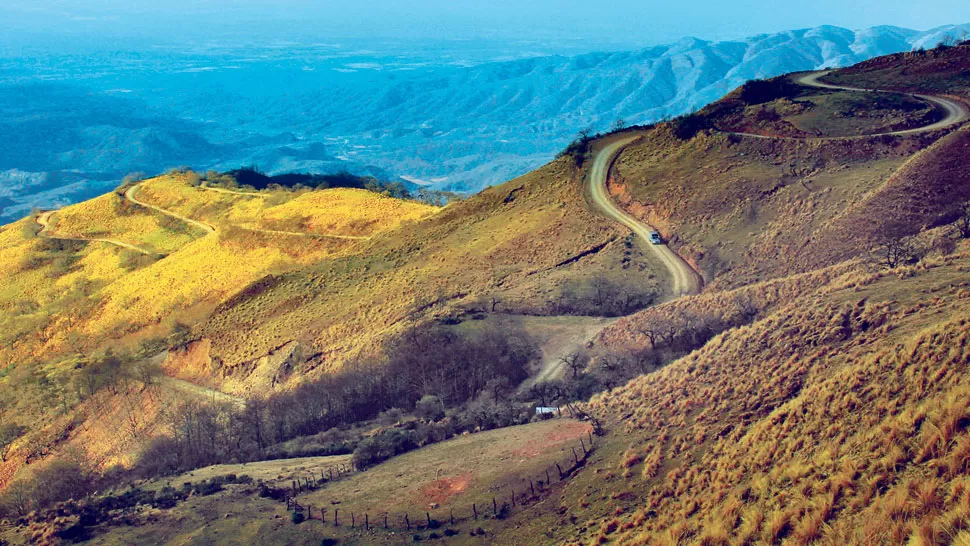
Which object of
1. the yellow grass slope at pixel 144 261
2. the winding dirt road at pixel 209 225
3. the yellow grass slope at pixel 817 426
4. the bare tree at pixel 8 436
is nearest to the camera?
the yellow grass slope at pixel 817 426

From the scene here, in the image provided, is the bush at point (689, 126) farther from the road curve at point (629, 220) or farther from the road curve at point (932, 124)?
the road curve at point (629, 220)

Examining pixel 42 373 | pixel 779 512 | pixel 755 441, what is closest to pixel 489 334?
pixel 755 441

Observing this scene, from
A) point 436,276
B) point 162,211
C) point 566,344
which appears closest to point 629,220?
point 436,276

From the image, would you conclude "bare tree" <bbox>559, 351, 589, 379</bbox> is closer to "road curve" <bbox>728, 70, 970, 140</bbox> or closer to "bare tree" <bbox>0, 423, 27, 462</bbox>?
"road curve" <bbox>728, 70, 970, 140</bbox>

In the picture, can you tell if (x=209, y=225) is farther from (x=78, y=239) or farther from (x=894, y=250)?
(x=894, y=250)

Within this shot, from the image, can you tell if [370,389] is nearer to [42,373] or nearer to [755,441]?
[755,441]

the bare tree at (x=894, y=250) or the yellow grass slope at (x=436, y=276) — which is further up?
the bare tree at (x=894, y=250)

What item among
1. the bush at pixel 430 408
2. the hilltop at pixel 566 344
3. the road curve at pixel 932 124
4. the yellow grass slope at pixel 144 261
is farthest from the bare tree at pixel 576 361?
the yellow grass slope at pixel 144 261
